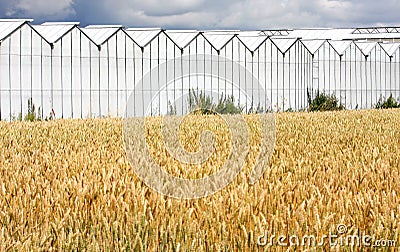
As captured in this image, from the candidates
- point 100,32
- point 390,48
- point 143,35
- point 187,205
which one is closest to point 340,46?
point 390,48

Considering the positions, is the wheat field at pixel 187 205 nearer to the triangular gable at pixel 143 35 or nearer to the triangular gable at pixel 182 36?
the triangular gable at pixel 143 35

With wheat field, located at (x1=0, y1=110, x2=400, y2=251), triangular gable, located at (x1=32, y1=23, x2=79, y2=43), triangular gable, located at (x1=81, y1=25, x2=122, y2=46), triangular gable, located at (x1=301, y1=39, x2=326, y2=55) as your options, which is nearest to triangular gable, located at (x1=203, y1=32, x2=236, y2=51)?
triangular gable, located at (x1=81, y1=25, x2=122, y2=46)

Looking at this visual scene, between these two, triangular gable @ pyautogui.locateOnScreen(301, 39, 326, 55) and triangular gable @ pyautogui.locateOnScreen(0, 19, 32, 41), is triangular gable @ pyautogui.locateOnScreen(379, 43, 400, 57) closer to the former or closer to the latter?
triangular gable @ pyautogui.locateOnScreen(301, 39, 326, 55)

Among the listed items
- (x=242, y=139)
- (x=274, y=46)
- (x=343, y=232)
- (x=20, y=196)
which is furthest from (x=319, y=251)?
(x=274, y=46)

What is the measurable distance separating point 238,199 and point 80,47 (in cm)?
1436

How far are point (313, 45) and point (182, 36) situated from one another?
19.8 feet

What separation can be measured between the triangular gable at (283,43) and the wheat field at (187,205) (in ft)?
51.9

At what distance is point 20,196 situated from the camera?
3.91 metres

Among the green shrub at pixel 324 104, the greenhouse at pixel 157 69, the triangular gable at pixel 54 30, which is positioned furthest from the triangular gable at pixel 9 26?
the green shrub at pixel 324 104

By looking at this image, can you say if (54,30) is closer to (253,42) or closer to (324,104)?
(253,42)

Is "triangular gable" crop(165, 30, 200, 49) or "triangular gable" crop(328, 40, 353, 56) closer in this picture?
"triangular gable" crop(165, 30, 200, 49)

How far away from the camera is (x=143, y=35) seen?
744 inches

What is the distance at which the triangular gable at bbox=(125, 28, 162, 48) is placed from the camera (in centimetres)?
1856

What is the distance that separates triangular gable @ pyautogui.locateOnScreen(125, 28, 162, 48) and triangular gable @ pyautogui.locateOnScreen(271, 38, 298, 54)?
4.73m
